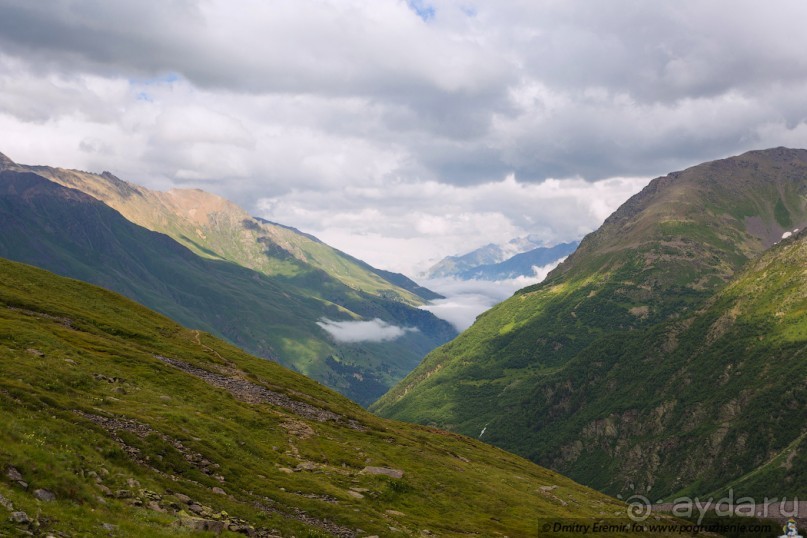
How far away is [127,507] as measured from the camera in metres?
46.7

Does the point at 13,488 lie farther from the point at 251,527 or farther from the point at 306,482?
the point at 306,482

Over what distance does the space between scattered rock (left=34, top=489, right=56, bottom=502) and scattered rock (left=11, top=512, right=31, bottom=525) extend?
4.95 m

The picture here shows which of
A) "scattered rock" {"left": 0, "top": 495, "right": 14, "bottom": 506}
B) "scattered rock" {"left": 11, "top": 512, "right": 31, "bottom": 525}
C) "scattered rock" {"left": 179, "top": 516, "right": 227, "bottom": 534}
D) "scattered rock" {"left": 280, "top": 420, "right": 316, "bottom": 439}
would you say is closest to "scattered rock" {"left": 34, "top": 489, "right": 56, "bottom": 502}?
"scattered rock" {"left": 0, "top": 495, "right": 14, "bottom": 506}

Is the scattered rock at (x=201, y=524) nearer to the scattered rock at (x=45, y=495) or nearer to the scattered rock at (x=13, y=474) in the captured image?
the scattered rock at (x=45, y=495)

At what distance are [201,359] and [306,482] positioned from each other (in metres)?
71.8

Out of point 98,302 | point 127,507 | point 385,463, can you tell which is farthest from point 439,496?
point 98,302

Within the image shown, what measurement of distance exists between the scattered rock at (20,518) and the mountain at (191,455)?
0.10 m

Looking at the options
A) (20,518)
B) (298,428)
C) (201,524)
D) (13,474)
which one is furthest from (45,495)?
(298,428)

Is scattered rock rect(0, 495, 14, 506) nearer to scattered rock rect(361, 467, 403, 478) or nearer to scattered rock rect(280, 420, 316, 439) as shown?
scattered rock rect(361, 467, 403, 478)

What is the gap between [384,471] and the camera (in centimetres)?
10000

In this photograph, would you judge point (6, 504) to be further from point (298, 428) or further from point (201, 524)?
point (298, 428)

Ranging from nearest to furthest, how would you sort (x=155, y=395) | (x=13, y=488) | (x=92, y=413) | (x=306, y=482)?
(x=13, y=488), (x=92, y=413), (x=306, y=482), (x=155, y=395)

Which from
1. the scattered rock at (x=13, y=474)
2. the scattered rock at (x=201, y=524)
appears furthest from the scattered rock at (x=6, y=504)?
the scattered rock at (x=201, y=524)

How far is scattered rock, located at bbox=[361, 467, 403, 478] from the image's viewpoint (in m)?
97.2
